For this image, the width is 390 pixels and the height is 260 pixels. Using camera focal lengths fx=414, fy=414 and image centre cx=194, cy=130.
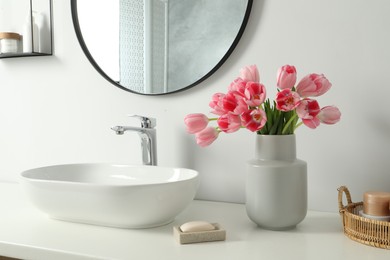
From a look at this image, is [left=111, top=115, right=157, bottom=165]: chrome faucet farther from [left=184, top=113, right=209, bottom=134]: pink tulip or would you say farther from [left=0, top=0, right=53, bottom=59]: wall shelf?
[left=0, top=0, right=53, bottom=59]: wall shelf

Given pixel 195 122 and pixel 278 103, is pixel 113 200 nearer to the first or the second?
pixel 195 122

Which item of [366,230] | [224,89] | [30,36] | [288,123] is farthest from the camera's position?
[30,36]

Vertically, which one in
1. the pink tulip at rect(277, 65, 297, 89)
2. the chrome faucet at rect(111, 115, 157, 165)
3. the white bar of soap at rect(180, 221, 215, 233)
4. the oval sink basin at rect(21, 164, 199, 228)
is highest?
the pink tulip at rect(277, 65, 297, 89)

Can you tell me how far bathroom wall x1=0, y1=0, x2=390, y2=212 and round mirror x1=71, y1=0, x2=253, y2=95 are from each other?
0.11ft

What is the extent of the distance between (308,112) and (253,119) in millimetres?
126

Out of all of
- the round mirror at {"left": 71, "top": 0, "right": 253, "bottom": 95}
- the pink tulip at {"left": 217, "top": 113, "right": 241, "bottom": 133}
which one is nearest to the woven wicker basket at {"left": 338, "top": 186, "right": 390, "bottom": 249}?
the pink tulip at {"left": 217, "top": 113, "right": 241, "bottom": 133}

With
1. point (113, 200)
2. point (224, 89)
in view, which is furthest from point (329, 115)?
point (113, 200)

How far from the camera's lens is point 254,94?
36.6 inches

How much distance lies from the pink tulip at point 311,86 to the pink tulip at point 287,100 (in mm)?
32

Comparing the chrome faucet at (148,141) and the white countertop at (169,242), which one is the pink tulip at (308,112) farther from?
the chrome faucet at (148,141)

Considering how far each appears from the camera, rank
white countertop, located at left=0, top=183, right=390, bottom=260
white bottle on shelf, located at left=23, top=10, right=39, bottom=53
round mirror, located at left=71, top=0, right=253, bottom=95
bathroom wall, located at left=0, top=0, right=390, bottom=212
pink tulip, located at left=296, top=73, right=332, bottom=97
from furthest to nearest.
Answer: white bottle on shelf, located at left=23, top=10, right=39, bottom=53 < round mirror, located at left=71, top=0, right=253, bottom=95 < bathroom wall, located at left=0, top=0, right=390, bottom=212 < pink tulip, located at left=296, top=73, right=332, bottom=97 < white countertop, located at left=0, top=183, right=390, bottom=260

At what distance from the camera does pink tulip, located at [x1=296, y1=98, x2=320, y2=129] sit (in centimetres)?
92

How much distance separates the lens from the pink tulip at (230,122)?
0.94 metres

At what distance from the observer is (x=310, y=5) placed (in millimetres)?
1152
